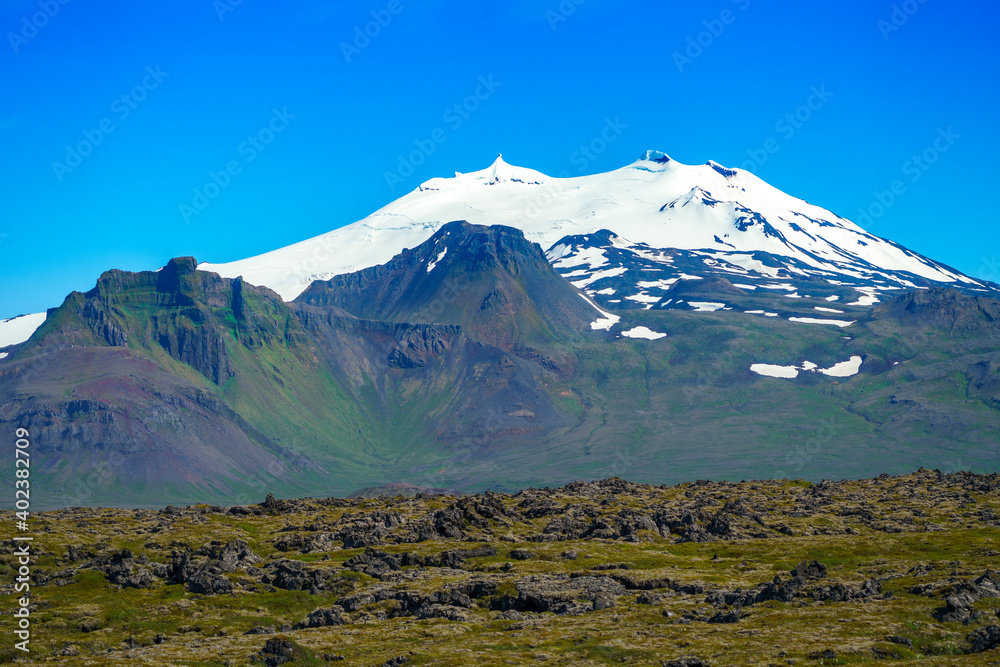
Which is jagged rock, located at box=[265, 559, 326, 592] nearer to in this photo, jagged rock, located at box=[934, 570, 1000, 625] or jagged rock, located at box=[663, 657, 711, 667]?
jagged rock, located at box=[663, 657, 711, 667]

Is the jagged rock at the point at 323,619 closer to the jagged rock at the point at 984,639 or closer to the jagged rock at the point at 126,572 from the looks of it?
the jagged rock at the point at 126,572

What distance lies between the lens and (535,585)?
110 m

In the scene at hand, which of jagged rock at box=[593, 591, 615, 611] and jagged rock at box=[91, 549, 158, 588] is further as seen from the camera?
jagged rock at box=[91, 549, 158, 588]

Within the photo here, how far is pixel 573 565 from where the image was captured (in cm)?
12581

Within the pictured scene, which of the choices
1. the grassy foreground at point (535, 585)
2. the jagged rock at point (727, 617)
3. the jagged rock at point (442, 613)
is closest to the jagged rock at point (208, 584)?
the grassy foreground at point (535, 585)

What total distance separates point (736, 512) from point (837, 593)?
69961 mm

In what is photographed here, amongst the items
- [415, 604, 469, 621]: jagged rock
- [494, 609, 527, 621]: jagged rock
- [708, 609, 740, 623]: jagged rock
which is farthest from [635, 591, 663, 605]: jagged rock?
[415, 604, 469, 621]: jagged rock

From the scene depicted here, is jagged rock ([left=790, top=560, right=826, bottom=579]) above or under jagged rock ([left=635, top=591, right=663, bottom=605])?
above

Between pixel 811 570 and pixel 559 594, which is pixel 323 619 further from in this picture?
pixel 811 570

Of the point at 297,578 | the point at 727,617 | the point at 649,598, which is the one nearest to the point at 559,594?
the point at 649,598

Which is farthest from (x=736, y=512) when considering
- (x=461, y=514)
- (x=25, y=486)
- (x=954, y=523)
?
(x=25, y=486)

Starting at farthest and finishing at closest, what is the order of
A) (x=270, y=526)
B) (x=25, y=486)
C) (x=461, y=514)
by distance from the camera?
(x=270, y=526) < (x=461, y=514) < (x=25, y=486)

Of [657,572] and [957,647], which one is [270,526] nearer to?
[657,572]

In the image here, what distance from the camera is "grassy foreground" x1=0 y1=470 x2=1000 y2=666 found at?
81.7 meters
